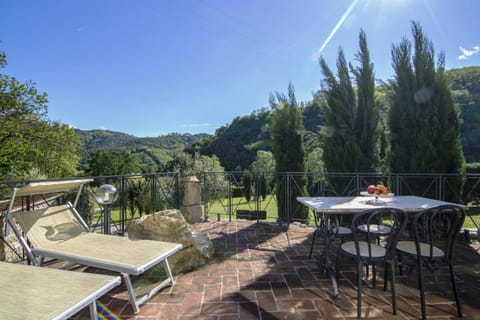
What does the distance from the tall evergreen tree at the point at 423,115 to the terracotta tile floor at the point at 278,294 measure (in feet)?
5.66

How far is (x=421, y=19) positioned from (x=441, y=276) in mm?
4526

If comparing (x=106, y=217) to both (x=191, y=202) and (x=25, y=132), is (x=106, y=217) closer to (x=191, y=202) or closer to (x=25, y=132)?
(x=191, y=202)

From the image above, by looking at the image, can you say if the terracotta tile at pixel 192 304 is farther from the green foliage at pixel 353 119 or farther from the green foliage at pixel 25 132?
the green foliage at pixel 25 132

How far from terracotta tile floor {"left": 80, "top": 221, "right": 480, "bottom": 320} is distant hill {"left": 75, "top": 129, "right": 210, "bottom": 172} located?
3552 centimetres

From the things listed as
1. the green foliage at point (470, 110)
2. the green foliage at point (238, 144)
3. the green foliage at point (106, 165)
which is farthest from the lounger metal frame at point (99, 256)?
the green foliage at point (106, 165)

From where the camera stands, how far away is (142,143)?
42.5m

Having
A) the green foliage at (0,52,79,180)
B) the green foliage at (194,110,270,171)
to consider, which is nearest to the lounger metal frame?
the green foliage at (0,52,79,180)

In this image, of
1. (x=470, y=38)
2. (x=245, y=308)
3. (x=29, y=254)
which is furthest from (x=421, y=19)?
(x=29, y=254)

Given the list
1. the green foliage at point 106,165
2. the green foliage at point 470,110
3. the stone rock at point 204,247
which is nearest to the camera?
the stone rock at point 204,247

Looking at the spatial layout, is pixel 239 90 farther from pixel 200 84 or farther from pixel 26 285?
pixel 26 285

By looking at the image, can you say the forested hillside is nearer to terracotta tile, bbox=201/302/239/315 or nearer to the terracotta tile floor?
the terracotta tile floor

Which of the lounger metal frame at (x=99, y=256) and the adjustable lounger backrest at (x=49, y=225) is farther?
the adjustable lounger backrest at (x=49, y=225)

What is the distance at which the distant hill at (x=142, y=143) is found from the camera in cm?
3778

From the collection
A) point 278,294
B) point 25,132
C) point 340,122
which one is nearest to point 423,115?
point 340,122
